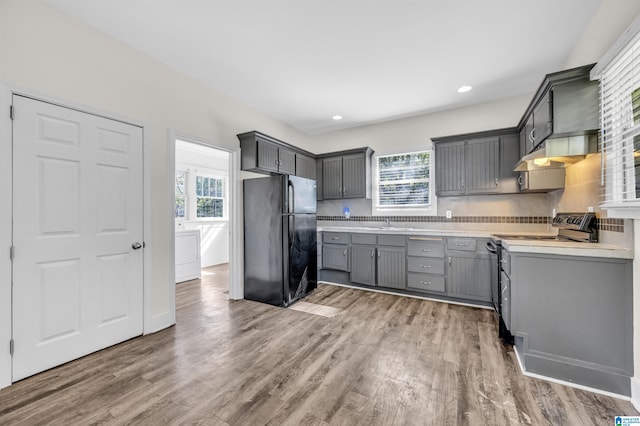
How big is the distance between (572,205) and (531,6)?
186cm

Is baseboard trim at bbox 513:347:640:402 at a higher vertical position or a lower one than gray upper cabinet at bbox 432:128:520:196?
lower

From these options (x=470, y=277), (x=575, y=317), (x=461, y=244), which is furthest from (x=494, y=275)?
(x=575, y=317)

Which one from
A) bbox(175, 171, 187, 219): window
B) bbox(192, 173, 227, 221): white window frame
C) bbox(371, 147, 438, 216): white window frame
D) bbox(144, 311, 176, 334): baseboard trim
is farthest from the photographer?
bbox(192, 173, 227, 221): white window frame

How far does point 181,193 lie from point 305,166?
114 inches

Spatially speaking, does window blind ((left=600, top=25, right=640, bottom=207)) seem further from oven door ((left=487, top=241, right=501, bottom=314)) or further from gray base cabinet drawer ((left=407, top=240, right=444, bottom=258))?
gray base cabinet drawer ((left=407, top=240, right=444, bottom=258))

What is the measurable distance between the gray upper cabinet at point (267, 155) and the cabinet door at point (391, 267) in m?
1.96

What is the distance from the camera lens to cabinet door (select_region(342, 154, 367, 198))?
4602 millimetres

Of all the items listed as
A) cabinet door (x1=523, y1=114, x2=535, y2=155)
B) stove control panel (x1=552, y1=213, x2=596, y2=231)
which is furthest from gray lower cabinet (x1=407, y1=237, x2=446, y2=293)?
cabinet door (x1=523, y1=114, x2=535, y2=155)

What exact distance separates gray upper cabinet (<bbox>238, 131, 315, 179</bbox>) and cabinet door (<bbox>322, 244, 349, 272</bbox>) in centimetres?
139

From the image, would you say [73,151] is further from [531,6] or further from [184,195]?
[531,6]

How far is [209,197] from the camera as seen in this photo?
6.17 m

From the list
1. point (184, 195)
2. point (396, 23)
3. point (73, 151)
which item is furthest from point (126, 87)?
point (184, 195)

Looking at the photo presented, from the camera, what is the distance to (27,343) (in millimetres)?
1978

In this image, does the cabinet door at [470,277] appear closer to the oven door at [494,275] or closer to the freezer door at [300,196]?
the oven door at [494,275]
